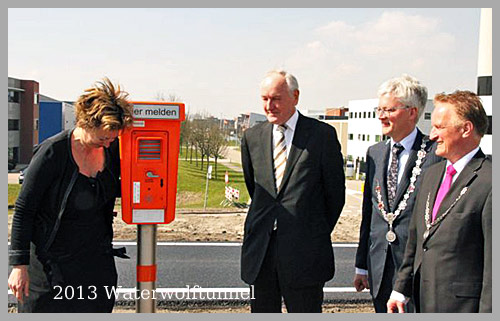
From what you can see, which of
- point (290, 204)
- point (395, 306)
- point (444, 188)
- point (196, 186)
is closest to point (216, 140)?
point (196, 186)

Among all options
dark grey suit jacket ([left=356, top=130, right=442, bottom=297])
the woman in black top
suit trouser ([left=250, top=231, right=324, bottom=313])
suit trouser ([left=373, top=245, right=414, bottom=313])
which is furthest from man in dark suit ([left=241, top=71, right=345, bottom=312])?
the woman in black top

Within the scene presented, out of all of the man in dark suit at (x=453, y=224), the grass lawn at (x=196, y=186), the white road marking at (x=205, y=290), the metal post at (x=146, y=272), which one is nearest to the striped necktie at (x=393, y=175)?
the man in dark suit at (x=453, y=224)

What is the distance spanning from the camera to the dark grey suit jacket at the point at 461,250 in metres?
2.77

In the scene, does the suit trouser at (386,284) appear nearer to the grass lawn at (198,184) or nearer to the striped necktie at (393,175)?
the striped necktie at (393,175)

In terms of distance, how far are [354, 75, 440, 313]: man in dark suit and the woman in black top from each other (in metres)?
1.78

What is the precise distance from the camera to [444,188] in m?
3.04

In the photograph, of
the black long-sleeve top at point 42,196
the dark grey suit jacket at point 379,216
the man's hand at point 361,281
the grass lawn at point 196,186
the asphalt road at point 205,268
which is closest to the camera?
the black long-sleeve top at point 42,196

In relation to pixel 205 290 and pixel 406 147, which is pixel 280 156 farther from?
pixel 205 290

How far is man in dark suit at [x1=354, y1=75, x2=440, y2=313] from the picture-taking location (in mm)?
3410

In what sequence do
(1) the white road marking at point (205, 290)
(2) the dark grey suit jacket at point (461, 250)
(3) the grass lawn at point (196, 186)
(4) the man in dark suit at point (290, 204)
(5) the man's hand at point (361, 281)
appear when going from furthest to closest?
1. (3) the grass lawn at point (196, 186)
2. (1) the white road marking at point (205, 290)
3. (5) the man's hand at point (361, 281)
4. (4) the man in dark suit at point (290, 204)
5. (2) the dark grey suit jacket at point (461, 250)

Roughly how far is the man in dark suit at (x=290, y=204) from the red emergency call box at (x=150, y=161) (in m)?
0.61

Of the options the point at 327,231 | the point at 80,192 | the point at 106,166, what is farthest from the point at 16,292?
the point at 327,231

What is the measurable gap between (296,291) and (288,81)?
58.5 inches

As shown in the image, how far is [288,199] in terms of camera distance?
3.49 metres
